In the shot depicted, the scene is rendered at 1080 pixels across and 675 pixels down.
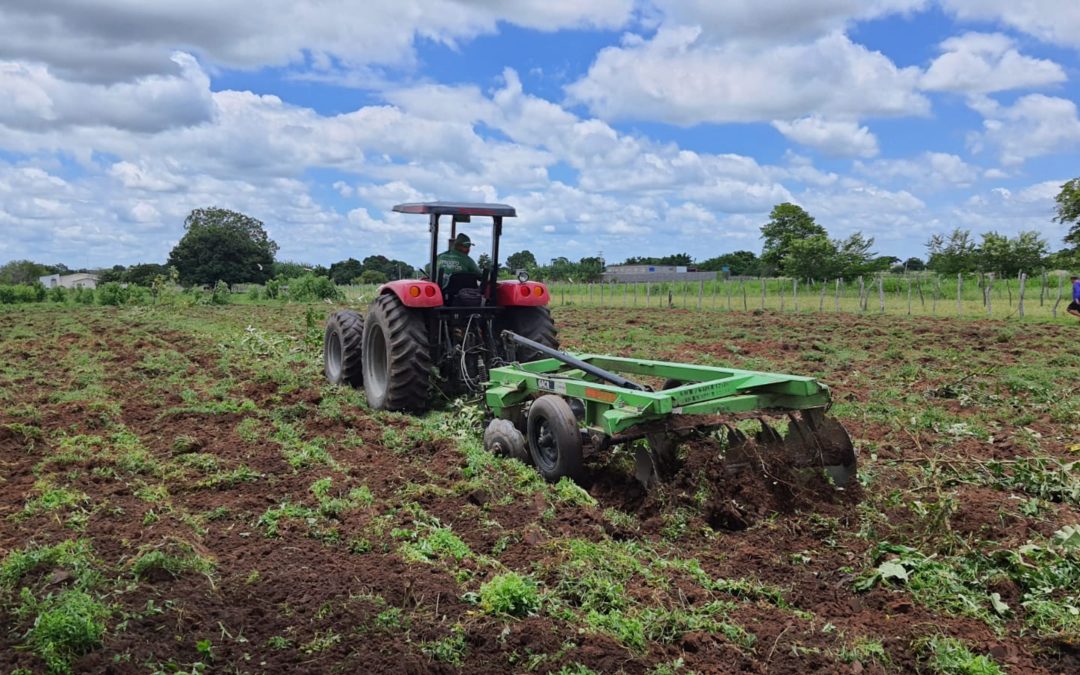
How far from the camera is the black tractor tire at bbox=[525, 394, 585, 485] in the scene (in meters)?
5.87

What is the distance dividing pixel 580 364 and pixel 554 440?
1062mm

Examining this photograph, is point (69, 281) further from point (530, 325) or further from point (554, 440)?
point (554, 440)

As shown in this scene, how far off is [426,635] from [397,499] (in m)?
2.04

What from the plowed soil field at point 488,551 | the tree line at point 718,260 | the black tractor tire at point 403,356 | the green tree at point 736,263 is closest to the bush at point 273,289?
the tree line at point 718,260

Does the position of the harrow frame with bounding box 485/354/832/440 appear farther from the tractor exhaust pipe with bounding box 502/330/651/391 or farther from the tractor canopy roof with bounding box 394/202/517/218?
the tractor canopy roof with bounding box 394/202/517/218

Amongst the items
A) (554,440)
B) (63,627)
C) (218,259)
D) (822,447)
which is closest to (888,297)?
(822,447)

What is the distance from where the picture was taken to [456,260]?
29.7 ft

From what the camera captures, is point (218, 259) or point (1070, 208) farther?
point (218, 259)

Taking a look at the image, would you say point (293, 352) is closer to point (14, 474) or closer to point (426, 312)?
point (426, 312)

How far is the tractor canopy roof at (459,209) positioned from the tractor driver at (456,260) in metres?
0.46

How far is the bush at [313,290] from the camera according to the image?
1336 inches

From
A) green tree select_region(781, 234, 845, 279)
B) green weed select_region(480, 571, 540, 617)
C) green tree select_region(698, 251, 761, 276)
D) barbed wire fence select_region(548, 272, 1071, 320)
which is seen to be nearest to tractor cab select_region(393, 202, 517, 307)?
green weed select_region(480, 571, 540, 617)

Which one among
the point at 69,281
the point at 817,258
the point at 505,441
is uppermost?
the point at 817,258

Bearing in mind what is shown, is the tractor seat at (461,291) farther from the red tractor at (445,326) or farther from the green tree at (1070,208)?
the green tree at (1070,208)
